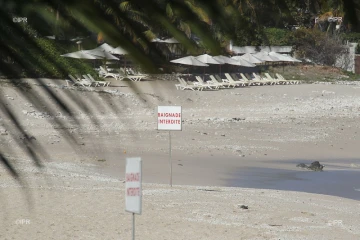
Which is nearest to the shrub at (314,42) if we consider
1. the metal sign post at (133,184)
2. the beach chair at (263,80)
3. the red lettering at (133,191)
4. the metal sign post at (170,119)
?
the metal sign post at (133,184)

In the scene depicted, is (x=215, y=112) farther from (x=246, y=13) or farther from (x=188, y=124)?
(x=246, y=13)

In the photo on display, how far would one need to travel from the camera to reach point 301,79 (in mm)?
35406

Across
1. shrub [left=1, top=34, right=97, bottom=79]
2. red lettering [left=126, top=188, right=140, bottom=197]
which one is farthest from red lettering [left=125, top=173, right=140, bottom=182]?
shrub [left=1, top=34, right=97, bottom=79]

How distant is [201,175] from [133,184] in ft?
33.9

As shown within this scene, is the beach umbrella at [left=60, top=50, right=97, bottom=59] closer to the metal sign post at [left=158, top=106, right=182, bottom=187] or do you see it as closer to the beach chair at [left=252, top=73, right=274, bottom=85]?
the metal sign post at [left=158, top=106, right=182, bottom=187]

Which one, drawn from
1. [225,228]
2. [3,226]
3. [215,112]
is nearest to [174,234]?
[225,228]

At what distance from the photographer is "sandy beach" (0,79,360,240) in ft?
4.74

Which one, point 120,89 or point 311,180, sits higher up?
point 120,89

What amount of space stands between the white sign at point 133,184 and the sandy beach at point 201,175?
951 mm

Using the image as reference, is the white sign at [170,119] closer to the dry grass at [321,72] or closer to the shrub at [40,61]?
the dry grass at [321,72]

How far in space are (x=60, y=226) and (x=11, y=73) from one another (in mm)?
10831

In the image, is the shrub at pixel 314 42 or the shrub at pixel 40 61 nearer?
the shrub at pixel 40 61

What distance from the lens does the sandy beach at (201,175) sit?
1443mm

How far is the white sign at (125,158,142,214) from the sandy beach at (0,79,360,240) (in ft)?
3.12
